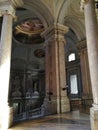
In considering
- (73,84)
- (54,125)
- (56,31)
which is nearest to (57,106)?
(54,125)

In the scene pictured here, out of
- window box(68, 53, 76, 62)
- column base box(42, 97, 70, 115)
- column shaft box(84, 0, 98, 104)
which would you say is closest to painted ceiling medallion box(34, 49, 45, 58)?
window box(68, 53, 76, 62)

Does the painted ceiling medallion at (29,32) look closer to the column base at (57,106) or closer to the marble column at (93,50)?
the column base at (57,106)

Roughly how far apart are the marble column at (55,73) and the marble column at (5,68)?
3.19 meters

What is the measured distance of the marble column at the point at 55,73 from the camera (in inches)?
302

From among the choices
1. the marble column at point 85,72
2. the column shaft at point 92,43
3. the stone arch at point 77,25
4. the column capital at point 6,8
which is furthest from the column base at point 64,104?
the stone arch at point 77,25

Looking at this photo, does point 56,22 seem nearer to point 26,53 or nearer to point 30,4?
point 30,4

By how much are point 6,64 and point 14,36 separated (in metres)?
13.6

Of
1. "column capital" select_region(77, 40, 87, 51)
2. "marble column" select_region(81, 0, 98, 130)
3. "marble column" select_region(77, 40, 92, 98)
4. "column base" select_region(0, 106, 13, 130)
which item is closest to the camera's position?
"marble column" select_region(81, 0, 98, 130)

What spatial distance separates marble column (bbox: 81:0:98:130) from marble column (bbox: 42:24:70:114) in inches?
155

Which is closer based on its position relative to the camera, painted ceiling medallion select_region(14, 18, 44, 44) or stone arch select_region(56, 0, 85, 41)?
stone arch select_region(56, 0, 85, 41)

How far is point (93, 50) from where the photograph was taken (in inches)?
A: 159

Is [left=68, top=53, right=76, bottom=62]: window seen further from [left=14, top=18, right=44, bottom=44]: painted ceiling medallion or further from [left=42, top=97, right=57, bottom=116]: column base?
[left=42, top=97, right=57, bottom=116]: column base

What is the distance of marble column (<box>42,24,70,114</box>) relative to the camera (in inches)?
302

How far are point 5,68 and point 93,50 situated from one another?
9.80 ft
